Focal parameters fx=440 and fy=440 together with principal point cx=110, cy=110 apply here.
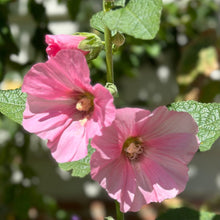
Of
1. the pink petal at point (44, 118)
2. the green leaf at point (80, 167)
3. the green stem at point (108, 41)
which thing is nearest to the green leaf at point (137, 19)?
the green stem at point (108, 41)

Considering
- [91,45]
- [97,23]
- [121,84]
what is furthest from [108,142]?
[121,84]

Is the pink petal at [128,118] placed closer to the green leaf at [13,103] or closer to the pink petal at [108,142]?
the pink petal at [108,142]

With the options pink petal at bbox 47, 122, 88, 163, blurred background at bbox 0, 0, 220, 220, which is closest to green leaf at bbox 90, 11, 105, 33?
pink petal at bbox 47, 122, 88, 163

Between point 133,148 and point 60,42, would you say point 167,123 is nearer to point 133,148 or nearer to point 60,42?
point 133,148

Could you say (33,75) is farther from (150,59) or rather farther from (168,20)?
(150,59)

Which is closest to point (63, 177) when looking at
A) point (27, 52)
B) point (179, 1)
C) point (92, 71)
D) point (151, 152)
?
point (27, 52)

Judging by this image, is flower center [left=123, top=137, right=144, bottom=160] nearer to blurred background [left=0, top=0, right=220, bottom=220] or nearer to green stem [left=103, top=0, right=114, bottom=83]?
green stem [left=103, top=0, right=114, bottom=83]
